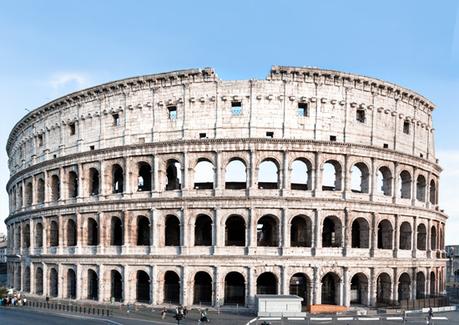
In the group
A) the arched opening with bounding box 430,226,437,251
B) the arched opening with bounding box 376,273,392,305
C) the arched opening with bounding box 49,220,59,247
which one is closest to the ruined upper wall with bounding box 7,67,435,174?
the arched opening with bounding box 49,220,59,247

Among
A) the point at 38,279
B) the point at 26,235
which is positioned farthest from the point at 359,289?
the point at 26,235

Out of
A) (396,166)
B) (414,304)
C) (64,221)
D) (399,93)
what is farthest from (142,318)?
(399,93)

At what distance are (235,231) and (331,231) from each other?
26.1 ft

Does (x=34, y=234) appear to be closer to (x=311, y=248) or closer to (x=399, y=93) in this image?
(x=311, y=248)

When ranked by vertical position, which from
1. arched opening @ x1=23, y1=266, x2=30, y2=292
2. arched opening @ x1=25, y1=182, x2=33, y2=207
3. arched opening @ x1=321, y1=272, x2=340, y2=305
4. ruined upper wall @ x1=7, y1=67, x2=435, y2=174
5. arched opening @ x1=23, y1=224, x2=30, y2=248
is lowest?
arched opening @ x1=23, y1=266, x2=30, y2=292

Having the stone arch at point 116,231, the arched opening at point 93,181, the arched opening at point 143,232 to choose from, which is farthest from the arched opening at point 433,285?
the arched opening at point 93,181

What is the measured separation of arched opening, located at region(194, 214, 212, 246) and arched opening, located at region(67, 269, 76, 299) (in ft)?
38.7

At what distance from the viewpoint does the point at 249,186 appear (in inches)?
1320

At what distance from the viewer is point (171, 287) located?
3638 centimetres

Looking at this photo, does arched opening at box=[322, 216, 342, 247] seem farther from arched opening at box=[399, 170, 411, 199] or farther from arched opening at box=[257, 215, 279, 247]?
arched opening at box=[399, 170, 411, 199]

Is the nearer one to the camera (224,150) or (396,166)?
(224,150)

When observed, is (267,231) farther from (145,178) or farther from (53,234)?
(53,234)

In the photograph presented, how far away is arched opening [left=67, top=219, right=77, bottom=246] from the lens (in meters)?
39.8

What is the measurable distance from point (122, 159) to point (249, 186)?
10.8 m
